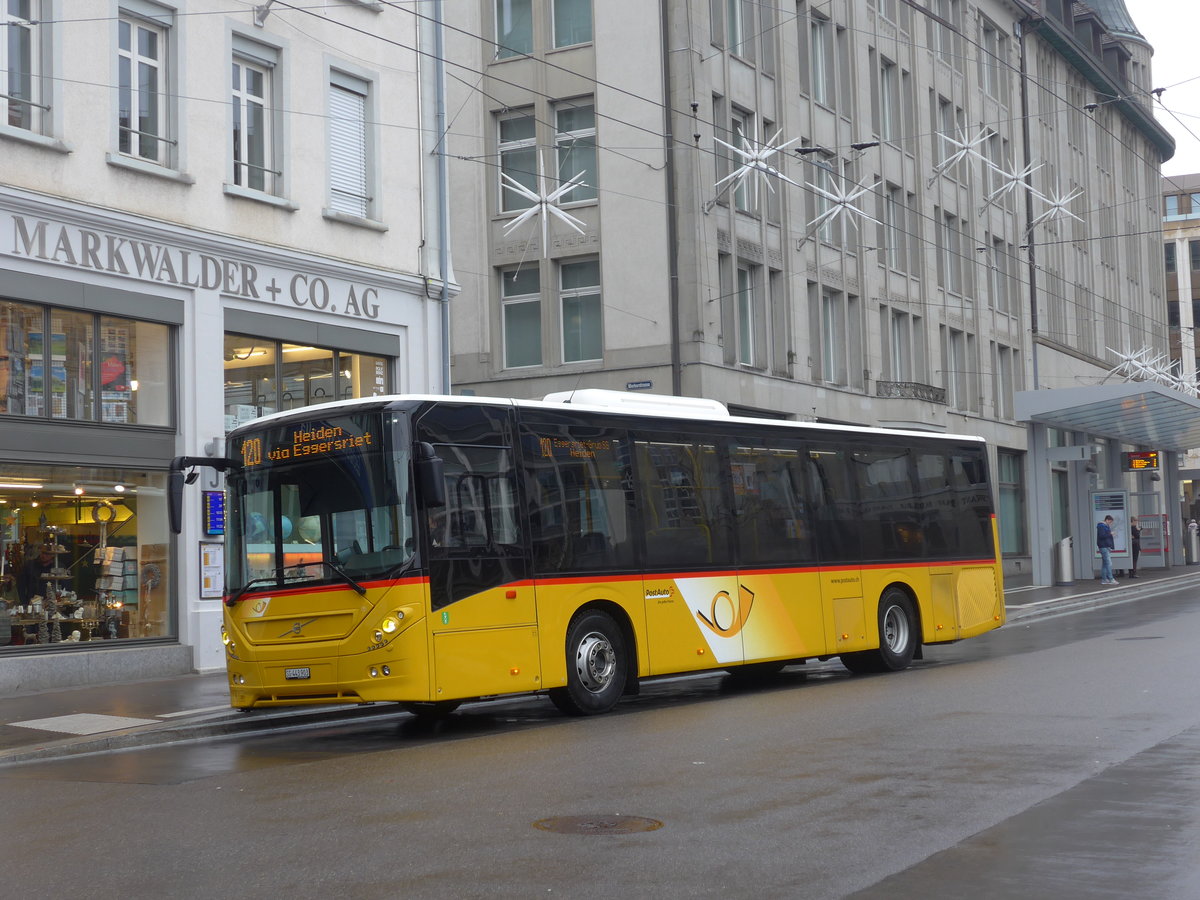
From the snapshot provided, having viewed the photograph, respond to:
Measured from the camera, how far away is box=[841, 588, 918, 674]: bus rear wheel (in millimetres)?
18703

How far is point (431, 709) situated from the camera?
1519cm

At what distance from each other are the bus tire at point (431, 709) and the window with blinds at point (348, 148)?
974 cm

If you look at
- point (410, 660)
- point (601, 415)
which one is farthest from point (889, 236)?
point (410, 660)

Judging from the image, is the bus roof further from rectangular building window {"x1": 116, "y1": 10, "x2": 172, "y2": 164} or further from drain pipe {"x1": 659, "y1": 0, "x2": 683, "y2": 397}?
drain pipe {"x1": 659, "y1": 0, "x2": 683, "y2": 397}

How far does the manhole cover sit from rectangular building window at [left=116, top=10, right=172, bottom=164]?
45.7ft

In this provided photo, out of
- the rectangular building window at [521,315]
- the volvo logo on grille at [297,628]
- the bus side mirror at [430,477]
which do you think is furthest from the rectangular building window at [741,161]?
the volvo logo on grille at [297,628]

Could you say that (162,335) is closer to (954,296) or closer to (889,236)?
(889,236)

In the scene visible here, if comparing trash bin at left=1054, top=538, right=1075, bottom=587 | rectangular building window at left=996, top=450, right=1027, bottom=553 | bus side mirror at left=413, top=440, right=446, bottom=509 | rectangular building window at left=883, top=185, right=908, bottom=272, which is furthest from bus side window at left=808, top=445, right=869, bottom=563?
rectangular building window at left=996, top=450, right=1027, bottom=553

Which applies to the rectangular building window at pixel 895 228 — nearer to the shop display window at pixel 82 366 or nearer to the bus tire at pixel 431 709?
the shop display window at pixel 82 366

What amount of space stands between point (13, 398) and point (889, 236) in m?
29.0

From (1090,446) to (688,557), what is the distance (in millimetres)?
23806

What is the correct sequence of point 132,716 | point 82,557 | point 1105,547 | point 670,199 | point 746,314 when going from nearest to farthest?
1. point 132,716
2. point 82,557
3. point 670,199
4. point 746,314
5. point 1105,547

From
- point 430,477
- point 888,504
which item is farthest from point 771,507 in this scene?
point 430,477

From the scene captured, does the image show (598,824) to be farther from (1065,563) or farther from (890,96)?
(890,96)
